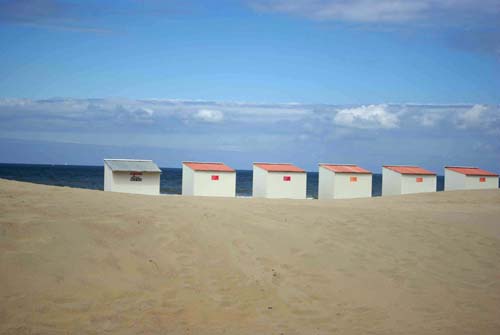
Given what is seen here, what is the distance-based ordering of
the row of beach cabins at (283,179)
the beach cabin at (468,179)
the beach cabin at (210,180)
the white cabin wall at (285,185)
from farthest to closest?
the beach cabin at (468,179) < the white cabin wall at (285,185) < the beach cabin at (210,180) < the row of beach cabins at (283,179)

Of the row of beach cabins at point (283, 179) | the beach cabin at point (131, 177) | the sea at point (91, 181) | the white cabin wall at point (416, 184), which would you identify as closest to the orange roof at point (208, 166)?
the row of beach cabins at point (283, 179)

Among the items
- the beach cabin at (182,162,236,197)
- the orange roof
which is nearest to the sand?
the beach cabin at (182,162,236,197)

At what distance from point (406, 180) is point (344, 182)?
14.1 feet

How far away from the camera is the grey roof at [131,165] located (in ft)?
87.7

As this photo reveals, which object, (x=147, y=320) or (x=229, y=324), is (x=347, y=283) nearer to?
(x=229, y=324)

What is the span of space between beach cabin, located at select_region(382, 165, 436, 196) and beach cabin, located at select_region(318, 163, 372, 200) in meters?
2.15

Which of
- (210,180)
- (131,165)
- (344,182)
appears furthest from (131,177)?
Result: (344,182)

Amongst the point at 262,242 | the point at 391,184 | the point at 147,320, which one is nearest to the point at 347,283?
the point at 262,242

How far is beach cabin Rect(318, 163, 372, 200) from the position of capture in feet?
101

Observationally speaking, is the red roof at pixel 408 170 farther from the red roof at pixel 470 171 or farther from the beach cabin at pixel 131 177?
the beach cabin at pixel 131 177

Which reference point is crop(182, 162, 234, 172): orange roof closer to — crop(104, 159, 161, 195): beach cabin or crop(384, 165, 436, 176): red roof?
crop(104, 159, 161, 195): beach cabin

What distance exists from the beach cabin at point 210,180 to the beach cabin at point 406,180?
34.9ft

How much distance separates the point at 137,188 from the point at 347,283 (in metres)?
19.2

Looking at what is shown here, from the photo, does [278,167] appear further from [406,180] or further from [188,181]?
[406,180]
